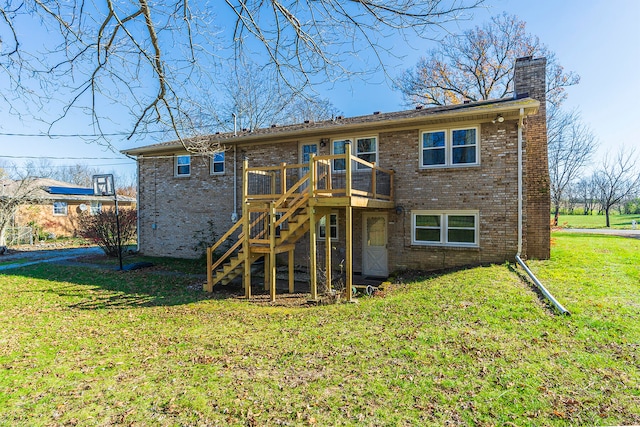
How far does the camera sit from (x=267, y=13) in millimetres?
5012

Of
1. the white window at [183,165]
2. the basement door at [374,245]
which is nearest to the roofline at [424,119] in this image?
the white window at [183,165]

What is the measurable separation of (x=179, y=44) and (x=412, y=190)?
7.91 meters

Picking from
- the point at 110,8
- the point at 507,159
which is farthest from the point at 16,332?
the point at 507,159

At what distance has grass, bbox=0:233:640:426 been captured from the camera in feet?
11.4

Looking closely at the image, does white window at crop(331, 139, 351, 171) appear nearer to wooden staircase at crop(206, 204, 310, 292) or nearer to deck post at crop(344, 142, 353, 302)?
wooden staircase at crop(206, 204, 310, 292)

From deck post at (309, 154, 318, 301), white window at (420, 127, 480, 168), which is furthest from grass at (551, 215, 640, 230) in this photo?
deck post at (309, 154, 318, 301)

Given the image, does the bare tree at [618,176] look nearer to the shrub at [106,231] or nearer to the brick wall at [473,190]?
the brick wall at [473,190]

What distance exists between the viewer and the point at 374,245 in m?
11.6

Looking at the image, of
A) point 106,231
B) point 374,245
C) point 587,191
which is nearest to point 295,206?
point 374,245

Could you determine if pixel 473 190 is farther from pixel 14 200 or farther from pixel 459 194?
pixel 14 200

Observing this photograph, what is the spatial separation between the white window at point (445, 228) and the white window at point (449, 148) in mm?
1565

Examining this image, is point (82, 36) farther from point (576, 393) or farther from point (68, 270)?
point (68, 270)

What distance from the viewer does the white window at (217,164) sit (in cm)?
1438

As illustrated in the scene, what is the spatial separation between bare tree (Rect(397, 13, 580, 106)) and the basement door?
1507cm
